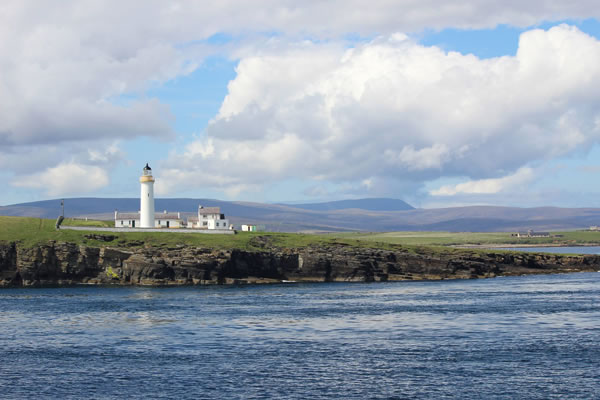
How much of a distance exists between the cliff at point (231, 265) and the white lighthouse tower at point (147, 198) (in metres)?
24.8

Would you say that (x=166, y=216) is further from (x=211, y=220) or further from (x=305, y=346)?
(x=305, y=346)

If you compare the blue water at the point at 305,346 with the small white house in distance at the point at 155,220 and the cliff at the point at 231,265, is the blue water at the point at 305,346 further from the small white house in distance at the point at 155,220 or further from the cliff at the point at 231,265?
the small white house in distance at the point at 155,220

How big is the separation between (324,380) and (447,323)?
30596 millimetres

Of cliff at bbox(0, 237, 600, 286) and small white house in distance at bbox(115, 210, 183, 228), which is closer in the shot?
cliff at bbox(0, 237, 600, 286)

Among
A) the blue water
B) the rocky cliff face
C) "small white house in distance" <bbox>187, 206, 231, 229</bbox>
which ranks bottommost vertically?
the blue water

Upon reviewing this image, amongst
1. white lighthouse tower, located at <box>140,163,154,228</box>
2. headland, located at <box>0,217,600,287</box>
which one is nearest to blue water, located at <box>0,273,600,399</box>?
headland, located at <box>0,217,600,287</box>

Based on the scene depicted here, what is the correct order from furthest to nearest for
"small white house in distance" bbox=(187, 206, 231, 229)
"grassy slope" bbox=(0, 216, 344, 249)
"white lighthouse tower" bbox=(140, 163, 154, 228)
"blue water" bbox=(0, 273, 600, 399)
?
"small white house in distance" bbox=(187, 206, 231, 229) < "white lighthouse tower" bbox=(140, 163, 154, 228) < "grassy slope" bbox=(0, 216, 344, 249) < "blue water" bbox=(0, 273, 600, 399)

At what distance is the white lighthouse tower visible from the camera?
558ft

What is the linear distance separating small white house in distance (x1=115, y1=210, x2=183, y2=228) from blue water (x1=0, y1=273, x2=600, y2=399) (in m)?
65.3

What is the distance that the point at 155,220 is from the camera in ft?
626

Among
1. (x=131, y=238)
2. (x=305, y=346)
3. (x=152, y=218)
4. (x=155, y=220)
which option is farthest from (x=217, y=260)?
(x=305, y=346)

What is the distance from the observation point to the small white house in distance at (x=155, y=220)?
183 meters

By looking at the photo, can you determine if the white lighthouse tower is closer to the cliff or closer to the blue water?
the cliff

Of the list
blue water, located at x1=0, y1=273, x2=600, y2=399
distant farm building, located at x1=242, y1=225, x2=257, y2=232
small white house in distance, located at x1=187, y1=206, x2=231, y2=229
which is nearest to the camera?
blue water, located at x1=0, y1=273, x2=600, y2=399
